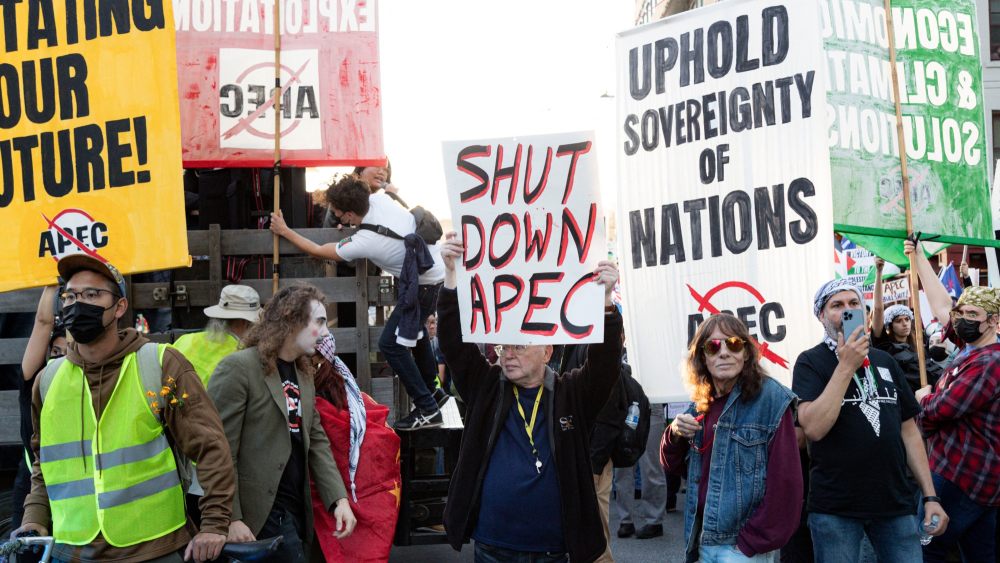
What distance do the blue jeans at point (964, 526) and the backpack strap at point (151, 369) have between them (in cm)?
396

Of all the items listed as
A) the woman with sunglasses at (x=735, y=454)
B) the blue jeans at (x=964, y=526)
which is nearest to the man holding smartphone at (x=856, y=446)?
the woman with sunglasses at (x=735, y=454)

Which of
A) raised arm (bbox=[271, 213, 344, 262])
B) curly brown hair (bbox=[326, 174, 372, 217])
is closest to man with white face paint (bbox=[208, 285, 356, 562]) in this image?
raised arm (bbox=[271, 213, 344, 262])

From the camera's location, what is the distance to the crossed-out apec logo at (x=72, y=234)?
4895mm

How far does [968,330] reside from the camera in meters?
4.82

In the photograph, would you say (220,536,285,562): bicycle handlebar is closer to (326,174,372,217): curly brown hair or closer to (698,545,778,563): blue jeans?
(698,545,778,563): blue jeans

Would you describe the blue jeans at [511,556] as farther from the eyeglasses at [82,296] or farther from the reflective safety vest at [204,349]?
the reflective safety vest at [204,349]

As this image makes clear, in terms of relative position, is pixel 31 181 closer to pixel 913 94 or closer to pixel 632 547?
pixel 632 547

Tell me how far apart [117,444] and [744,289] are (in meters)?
3.52

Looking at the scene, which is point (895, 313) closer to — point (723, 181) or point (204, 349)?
point (723, 181)

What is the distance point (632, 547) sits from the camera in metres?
7.15

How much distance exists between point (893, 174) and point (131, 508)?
5.25m

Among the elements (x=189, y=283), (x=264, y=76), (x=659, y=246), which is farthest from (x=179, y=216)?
(x=659, y=246)

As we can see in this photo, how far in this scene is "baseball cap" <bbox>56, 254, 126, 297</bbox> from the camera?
10.5 ft

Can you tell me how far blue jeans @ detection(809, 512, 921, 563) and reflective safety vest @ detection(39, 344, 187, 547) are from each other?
2.78 metres
